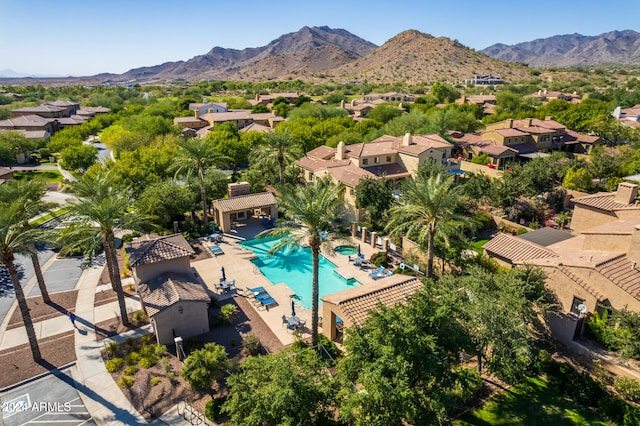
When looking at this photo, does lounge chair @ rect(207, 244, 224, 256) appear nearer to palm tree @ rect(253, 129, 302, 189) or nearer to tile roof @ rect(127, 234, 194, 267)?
tile roof @ rect(127, 234, 194, 267)

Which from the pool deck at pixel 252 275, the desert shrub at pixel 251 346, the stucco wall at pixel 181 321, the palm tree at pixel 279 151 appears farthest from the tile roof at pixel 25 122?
the desert shrub at pixel 251 346

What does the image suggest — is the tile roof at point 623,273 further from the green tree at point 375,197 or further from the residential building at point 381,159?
the residential building at point 381,159

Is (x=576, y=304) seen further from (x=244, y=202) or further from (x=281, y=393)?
(x=244, y=202)

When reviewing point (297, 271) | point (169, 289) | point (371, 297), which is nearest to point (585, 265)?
point (371, 297)

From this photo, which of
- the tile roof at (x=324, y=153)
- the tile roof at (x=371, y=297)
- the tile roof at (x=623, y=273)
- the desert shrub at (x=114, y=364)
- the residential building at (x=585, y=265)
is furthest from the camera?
the tile roof at (x=324, y=153)

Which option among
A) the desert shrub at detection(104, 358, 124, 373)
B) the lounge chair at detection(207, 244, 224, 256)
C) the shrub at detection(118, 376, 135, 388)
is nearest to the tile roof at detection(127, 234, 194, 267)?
the desert shrub at detection(104, 358, 124, 373)

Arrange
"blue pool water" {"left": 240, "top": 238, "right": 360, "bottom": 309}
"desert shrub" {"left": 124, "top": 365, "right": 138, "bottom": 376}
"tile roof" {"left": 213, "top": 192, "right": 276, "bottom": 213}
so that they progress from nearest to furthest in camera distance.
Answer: "desert shrub" {"left": 124, "top": 365, "right": 138, "bottom": 376}
"blue pool water" {"left": 240, "top": 238, "right": 360, "bottom": 309}
"tile roof" {"left": 213, "top": 192, "right": 276, "bottom": 213}

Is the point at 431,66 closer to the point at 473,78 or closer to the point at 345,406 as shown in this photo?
the point at 473,78
